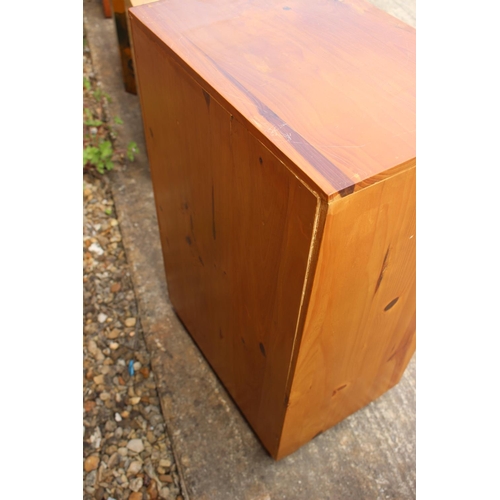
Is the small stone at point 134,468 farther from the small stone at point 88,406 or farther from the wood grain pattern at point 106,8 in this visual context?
the wood grain pattern at point 106,8

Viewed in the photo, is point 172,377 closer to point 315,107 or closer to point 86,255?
point 86,255

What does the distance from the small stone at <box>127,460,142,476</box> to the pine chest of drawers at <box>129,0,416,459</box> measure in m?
0.47

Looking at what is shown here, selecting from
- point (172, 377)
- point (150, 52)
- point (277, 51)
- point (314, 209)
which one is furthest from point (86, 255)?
point (314, 209)

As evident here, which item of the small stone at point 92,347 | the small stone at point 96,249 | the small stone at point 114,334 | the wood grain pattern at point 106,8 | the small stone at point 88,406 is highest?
the wood grain pattern at point 106,8

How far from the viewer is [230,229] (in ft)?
3.91

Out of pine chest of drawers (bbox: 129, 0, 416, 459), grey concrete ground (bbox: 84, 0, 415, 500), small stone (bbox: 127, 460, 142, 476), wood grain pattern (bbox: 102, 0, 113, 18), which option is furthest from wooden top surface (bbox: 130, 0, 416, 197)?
wood grain pattern (bbox: 102, 0, 113, 18)

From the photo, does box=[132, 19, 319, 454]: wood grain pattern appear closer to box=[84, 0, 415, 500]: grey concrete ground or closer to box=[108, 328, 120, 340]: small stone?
box=[84, 0, 415, 500]: grey concrete ground

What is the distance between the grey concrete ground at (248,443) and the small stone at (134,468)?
129 millimetres

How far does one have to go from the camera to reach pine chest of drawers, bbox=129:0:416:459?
87cm

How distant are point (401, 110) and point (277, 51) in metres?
0.31

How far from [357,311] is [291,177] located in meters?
0.45

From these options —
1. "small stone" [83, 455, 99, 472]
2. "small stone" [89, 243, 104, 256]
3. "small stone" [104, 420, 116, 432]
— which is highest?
"small stone" [89, 243, 104, 256]

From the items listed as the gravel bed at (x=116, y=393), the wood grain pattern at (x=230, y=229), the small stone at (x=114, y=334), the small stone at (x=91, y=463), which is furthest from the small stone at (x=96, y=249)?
the small stone at (x=91, y=463)

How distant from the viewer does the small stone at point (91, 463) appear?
166 centimetres
